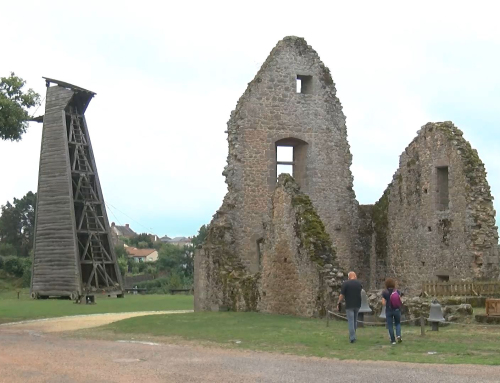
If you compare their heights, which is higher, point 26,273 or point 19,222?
point 19,222

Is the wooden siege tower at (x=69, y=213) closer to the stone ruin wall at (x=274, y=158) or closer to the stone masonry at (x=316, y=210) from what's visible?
the stone ruin wall at (x=274, y=158)

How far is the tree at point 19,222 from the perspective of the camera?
284 feet

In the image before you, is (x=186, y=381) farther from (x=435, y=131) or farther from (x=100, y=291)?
(x=100, y=291)

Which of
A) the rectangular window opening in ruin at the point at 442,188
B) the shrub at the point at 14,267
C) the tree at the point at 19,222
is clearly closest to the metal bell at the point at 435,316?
the rectangular window opening in ruin at the point at 442,188

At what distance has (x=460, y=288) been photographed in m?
18.7

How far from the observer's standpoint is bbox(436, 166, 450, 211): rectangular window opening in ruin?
2225 cm

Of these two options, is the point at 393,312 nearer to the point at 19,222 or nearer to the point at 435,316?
the point at 435,316

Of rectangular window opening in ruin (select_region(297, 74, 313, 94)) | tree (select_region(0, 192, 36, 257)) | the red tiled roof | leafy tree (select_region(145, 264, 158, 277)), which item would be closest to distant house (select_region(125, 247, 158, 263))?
the red tiled roof

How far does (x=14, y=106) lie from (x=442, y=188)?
41.7ft

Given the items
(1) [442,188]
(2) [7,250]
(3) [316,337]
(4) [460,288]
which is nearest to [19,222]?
(2) [7,250]

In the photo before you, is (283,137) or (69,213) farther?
(69,213)

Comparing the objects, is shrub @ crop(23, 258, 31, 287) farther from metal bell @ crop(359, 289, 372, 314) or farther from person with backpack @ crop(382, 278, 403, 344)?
person with backpack @ crop(382, 278, 403, 344)

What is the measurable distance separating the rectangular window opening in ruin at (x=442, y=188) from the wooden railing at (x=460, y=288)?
11.9 ft

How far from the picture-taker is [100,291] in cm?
4538
